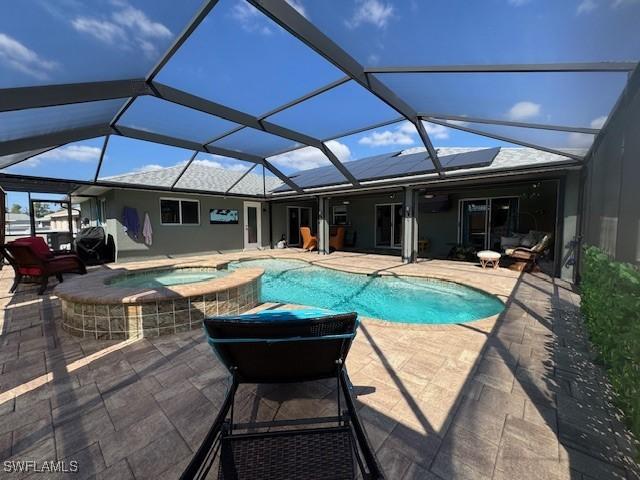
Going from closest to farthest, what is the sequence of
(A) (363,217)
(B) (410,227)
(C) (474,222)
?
(B) (410,227) < (C) (474,222) < (A) (363,217)

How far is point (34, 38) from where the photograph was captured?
8.38 feet

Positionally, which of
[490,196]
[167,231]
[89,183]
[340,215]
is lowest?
[167,231]

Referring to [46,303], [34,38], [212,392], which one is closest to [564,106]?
[212,392]

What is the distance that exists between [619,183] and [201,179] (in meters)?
11.0

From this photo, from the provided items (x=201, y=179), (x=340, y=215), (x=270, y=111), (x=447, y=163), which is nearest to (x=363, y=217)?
(x=340, y=215)

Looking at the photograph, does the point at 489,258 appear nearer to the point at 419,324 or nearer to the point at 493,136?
the point at 493,136

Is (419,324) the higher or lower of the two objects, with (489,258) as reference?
lower

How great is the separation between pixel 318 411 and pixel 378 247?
11.5 meters

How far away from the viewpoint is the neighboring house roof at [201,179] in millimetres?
8711

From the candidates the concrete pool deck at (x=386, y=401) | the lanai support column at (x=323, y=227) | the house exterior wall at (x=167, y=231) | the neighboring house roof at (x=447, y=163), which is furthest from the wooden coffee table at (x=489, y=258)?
the house exterior wall at (x=167, y=231)

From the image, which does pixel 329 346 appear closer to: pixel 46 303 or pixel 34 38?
pixel 34 38

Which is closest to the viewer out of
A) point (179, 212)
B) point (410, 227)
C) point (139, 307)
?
point (139, 307)

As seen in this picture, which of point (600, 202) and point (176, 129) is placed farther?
point (176, 129)

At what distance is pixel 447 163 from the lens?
314 inches
